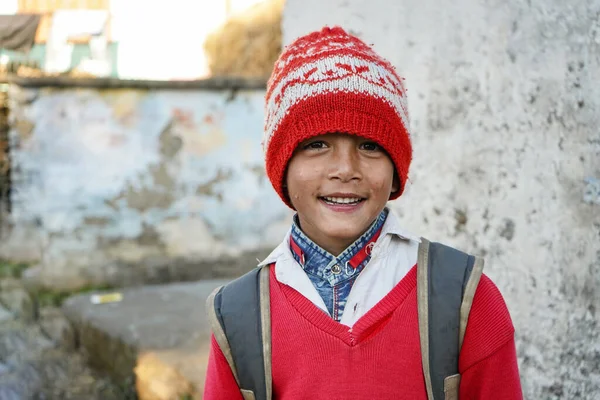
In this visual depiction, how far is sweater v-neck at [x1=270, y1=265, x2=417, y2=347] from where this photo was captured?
1.20 m

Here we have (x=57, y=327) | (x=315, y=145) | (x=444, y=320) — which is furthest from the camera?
(x=57, y=327)

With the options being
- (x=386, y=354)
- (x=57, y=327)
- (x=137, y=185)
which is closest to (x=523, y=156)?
(x=386, y=354)

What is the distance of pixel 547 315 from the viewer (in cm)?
163

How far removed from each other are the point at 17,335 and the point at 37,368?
27.7 inches

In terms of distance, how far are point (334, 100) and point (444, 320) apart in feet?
1.48

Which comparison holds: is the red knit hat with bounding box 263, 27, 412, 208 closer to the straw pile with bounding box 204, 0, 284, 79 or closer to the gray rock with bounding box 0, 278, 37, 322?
the gray rock with bounding box 0, 278, 37, 322

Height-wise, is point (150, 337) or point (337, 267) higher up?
point (337, 267)

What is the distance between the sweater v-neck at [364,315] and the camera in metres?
1.20

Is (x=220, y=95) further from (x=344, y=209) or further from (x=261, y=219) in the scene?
(x=344, y=209)

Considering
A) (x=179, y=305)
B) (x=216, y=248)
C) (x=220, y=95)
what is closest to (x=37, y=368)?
(x=179, y=305)

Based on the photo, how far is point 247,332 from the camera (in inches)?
49.9

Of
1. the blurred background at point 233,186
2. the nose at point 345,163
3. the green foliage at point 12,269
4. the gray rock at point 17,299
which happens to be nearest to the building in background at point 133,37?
the blurred background at point 233,186

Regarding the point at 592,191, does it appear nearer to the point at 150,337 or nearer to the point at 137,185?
the point at 150,337

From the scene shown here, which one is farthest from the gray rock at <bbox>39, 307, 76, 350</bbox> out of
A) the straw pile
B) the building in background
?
the building in background
